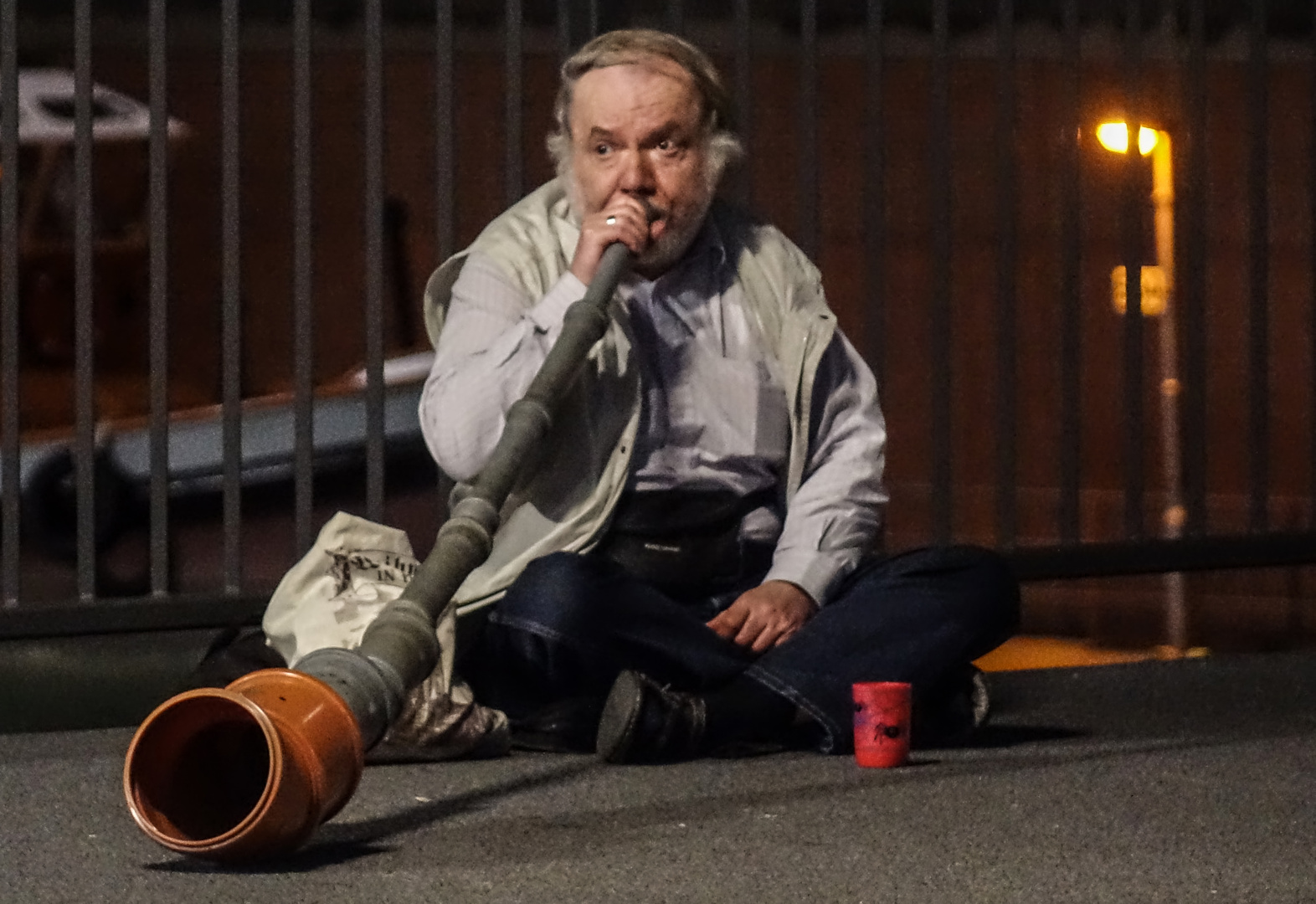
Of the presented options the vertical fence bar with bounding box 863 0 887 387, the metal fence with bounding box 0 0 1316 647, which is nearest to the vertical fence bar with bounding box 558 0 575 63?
the metal fence with bounding box 0 0 1316 647

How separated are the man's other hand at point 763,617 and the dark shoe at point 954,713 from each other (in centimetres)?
24

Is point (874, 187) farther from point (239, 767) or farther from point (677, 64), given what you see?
point (239, 767)

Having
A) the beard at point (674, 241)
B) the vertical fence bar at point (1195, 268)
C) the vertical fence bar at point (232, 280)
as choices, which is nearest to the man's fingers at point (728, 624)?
the beard at point (674, 241)

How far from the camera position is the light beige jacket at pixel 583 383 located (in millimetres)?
2658

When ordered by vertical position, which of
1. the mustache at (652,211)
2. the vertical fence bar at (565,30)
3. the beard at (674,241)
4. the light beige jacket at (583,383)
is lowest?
the light beige jacket at (583,383)

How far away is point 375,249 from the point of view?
307 centimetres

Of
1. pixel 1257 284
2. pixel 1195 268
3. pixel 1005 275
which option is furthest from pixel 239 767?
pixel 1257 284

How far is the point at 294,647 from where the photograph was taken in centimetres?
260

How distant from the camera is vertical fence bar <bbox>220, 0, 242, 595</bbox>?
299 centimetres

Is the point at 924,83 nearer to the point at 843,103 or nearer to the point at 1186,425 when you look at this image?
the point at 843,103

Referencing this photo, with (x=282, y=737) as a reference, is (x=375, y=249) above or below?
above

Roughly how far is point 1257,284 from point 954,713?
130 cm

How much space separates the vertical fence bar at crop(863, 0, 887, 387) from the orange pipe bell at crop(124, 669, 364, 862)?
164 centimetres

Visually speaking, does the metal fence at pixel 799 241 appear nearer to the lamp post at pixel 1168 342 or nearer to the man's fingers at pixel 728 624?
the lamp post at pixel 1168 342
